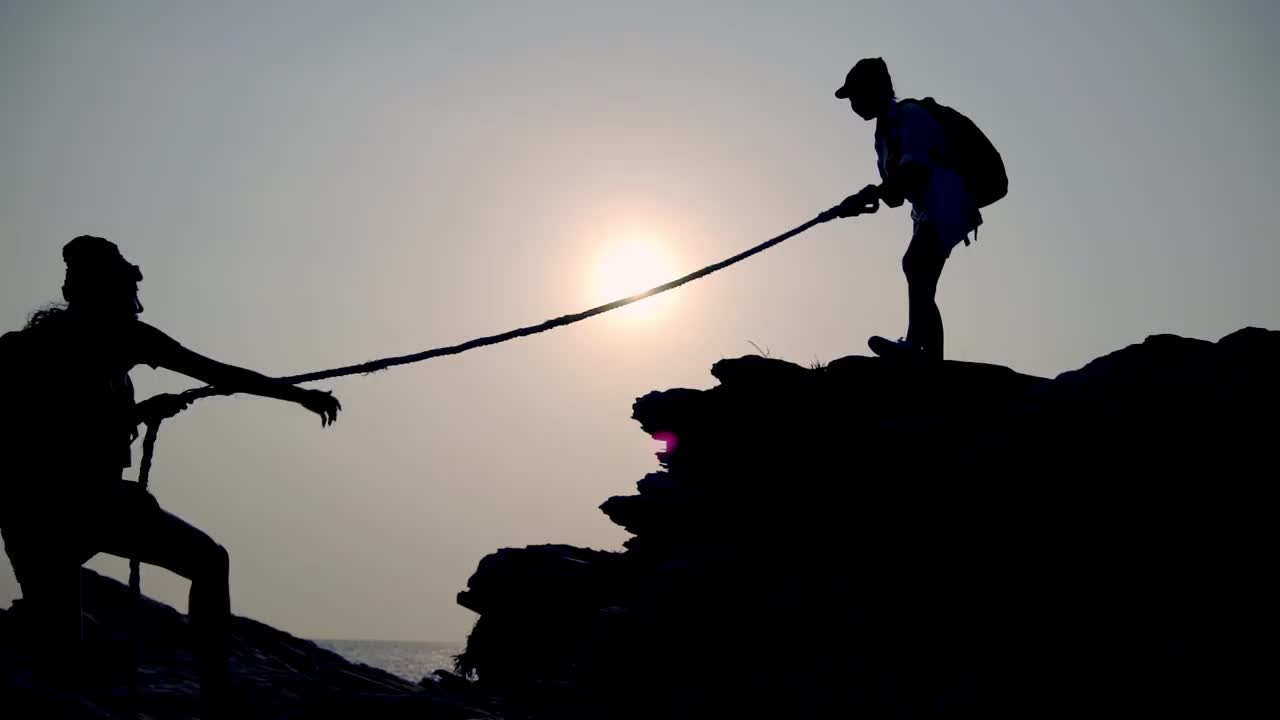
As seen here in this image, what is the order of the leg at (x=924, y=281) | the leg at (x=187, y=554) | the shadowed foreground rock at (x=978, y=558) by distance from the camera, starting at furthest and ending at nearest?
the leg at (x=924, y=281)
the shadowed foreground rock at (x=978, y=558)
the leg at (x=187, y=554)

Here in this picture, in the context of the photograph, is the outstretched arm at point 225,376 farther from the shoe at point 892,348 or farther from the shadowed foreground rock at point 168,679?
the shoe at point 892,348

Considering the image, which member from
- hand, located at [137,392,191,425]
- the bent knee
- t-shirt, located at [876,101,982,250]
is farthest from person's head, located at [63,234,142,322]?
t-shirt, located at [876,101,982,250]

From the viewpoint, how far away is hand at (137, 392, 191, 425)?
16.4 ft

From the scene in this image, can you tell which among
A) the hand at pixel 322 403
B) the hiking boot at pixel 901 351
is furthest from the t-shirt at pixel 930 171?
the hand at pixel 322 403

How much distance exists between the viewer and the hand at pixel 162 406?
16.4 feet

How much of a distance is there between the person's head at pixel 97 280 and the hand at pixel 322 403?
92 centimetres

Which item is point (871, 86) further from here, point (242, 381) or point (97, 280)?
point (97, 280)

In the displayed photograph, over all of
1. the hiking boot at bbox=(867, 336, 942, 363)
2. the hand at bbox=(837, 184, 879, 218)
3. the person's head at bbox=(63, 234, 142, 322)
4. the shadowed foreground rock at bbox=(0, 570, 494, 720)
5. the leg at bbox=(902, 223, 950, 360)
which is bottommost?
the shadowed foreground rock at bbox=(0, 570, 494, 720)

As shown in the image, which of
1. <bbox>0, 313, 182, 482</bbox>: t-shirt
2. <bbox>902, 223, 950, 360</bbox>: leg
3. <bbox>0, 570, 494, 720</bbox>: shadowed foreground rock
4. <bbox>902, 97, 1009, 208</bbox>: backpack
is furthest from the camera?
<bbox>902, 97, 1009, 208</bbox>: backpack

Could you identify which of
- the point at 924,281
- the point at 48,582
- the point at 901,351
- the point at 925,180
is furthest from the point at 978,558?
the point at 48,582

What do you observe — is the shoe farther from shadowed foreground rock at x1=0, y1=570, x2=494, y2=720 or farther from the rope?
shadowed foreground rock at x1=0, y1=570, x2=494, y2=720

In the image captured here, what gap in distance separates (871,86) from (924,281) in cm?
186

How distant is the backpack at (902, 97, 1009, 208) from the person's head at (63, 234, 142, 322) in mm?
6485

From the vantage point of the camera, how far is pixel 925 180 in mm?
7805
